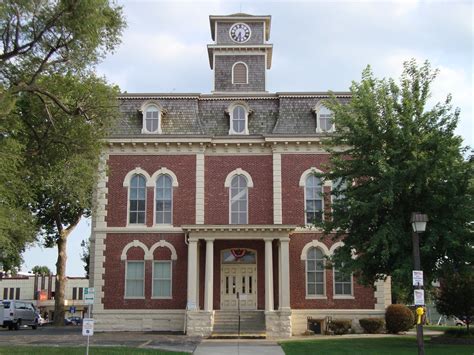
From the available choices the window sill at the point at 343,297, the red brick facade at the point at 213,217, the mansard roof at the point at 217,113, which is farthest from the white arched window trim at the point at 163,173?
the window sill at the point at 343,297

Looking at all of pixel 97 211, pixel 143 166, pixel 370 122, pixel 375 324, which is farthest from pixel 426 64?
pixel 97 211

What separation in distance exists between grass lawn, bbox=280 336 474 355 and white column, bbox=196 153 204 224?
26.9ft

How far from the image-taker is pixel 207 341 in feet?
81.4

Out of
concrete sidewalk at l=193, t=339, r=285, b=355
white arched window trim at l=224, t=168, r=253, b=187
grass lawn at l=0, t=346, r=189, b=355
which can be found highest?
white arched window trim at l=224, t=168, r=253, b=187

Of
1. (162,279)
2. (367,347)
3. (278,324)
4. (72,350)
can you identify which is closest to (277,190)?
(278,324)

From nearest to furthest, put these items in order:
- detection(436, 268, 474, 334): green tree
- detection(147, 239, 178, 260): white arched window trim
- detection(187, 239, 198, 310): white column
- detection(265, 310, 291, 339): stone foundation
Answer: detection(436, 268, 474, 334): green tree, detection(265, 310, 291, 339): stone foundation, detection(187, 239, 198, 310): white column, detection(147, 239, 178, 260): white arched window trim

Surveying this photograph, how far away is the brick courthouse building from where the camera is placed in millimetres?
28766

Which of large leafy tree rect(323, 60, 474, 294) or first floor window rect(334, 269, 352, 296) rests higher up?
large leafy tree rect(323, 60, 474, 294)

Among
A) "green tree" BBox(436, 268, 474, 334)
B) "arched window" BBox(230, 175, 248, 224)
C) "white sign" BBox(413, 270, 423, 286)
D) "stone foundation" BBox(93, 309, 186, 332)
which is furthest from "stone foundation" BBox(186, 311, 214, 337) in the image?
"white sign" BBox(413, 270, 423, 286)

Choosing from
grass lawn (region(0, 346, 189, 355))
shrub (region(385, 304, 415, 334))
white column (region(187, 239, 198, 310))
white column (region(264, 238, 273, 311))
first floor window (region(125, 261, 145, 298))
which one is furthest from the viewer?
first floor window (region(125, 261, 145, 298))

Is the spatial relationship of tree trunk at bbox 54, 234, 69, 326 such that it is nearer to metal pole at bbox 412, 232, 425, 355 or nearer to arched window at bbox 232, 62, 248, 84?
arched window at bbox 232, 62, 248, 84

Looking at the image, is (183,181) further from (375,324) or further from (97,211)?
(375,324)

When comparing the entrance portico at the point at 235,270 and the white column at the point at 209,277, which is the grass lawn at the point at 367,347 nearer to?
the entrance portico at the point at 235,270

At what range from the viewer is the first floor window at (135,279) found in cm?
2930
